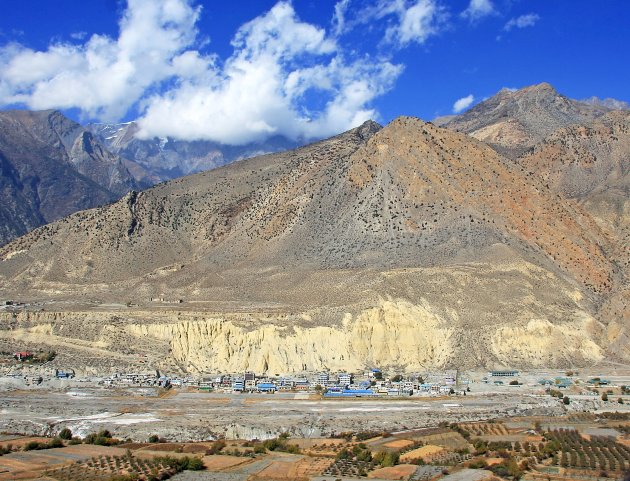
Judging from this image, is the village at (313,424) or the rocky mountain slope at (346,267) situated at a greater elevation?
the rocky mountain slope at (346,267)

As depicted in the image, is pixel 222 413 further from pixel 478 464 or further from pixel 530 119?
pixel 530 119

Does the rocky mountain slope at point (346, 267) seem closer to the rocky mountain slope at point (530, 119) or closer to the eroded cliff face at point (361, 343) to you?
the eroded cliff face at point (361, 343)

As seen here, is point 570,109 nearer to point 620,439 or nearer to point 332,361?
point 332,361

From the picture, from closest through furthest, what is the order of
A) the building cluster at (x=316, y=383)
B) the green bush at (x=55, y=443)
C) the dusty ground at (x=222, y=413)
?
the green bush at (x=55, y=443) → the dusty ground at (x=222, y=413) → the building cluster at (x=316, y=383)

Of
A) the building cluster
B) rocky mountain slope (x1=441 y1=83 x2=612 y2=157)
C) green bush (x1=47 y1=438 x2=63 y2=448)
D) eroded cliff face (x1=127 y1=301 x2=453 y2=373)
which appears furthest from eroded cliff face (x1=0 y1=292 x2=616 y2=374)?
rocky mountain slope (x1=441 y1=83 x2=612 y2=157)

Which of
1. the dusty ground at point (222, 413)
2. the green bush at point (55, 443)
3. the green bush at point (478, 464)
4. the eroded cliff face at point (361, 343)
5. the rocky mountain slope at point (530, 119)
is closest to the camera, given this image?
the green bush at point (478, 464)

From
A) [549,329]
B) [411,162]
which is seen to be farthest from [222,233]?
[549,329]

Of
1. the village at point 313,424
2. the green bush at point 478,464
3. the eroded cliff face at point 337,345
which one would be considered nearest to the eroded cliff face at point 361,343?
the eroded cliff face at point 337,345
